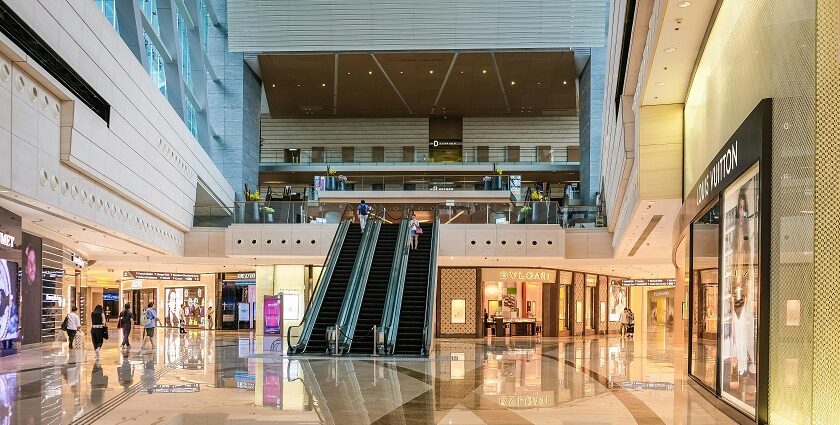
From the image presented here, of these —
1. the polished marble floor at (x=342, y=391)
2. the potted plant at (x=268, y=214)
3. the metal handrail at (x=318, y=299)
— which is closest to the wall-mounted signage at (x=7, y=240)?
the polished marble floor at (x=342, y=391)

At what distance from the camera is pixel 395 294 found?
68.0 feet

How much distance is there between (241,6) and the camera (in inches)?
1305

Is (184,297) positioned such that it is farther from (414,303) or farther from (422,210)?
(414,303)

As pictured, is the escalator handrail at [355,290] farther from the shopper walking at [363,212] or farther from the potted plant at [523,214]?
the potted plant at [523,214]

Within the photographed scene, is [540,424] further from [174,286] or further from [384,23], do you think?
[174,286]

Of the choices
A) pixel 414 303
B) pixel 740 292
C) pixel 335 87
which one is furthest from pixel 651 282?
pixel 740 292

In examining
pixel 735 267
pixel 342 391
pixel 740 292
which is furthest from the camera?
pixel 342 391

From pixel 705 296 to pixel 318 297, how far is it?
38.3 feet

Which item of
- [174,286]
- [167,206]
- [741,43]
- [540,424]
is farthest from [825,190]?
[174,286]

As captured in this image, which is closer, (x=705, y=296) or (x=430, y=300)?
(x=705, y=296)

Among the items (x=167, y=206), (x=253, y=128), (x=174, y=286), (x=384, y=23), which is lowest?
(x=174, y=286)

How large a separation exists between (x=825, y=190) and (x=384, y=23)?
28286mm

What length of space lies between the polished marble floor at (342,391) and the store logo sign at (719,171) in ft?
8.42

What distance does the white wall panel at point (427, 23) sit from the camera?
32625 millimetres
